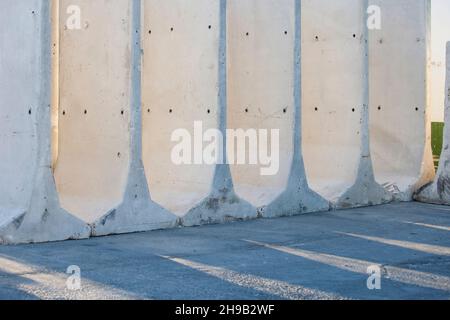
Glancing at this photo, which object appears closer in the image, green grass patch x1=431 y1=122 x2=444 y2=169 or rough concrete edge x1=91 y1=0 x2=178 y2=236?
rough concrete edge x1=91 y1=0 x2=178 y2=236

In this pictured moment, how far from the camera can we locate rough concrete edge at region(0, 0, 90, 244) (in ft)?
22.0

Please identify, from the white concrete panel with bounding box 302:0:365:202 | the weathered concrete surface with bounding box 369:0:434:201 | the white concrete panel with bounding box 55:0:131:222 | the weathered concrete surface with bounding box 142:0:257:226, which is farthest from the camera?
the weathered concrete surface with bounding box 369:0:434:201

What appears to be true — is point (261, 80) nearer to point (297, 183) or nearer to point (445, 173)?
point (297, 183)

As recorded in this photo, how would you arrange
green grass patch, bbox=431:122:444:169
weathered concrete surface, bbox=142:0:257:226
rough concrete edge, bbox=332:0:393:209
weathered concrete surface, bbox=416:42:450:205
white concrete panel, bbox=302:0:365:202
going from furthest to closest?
1. green grass patch, bbox=431:122:444:169
2. weathered concrete surface, bbox=416:42:450:205
3. white concrete panel, bbox=302:0:365:202
4. rough concrete edge, bbox=332:0:393:209
5. weathered concrete surface, bbox=142:0:257:226

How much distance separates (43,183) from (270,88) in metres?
3.58

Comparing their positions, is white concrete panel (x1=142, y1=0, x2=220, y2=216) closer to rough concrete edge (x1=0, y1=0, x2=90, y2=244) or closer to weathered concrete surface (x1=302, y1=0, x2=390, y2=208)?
rough concrete edge (x1=0, y1=0, x2=90, y2=244)

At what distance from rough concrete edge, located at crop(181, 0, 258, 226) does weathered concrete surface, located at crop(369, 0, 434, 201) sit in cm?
323

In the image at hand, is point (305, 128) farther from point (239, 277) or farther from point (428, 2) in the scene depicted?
point (239, 277)

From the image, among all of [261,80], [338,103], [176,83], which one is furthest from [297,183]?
[176,83]

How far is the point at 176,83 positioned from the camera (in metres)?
8.68

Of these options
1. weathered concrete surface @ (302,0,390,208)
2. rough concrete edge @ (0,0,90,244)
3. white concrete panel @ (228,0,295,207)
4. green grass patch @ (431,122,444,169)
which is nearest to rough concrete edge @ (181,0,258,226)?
white concrete panel @ (228,0,295,207)

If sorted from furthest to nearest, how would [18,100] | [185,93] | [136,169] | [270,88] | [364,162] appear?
[364,162]
[270,88]
[185,93]
[136,169]
[18,100]

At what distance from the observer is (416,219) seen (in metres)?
8.82

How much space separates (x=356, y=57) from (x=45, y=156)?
483 centimetres
